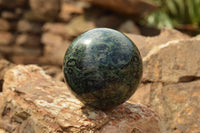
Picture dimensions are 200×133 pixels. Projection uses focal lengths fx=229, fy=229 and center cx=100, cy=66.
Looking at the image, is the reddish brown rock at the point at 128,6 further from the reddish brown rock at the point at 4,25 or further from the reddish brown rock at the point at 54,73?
the reddish brown rock at the point at 4,25

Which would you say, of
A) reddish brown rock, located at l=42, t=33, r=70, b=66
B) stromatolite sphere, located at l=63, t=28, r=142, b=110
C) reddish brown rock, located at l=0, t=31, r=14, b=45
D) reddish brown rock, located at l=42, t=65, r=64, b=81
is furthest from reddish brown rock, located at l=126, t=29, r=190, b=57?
reddish brown rock, located at l=0, t=31, r=14, b=45

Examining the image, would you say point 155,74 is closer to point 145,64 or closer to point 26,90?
point 145,64

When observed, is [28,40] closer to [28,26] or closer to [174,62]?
[28,26]

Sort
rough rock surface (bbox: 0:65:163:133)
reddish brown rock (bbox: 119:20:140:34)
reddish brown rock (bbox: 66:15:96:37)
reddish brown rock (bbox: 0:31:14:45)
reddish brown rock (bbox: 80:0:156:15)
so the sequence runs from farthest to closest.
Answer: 1. reddish brown rock (bbox: 0:31:14:45)
2. reddish brown rock (bbox: 66:15:96:37)
3. reddish brown rock (bbox: 119:20:140:34)
4. reddish brown rock (bbox: 80:0:156:15)
5. rough rock surface (bbox: 0:65:163:133)

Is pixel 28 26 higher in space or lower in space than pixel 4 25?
lower

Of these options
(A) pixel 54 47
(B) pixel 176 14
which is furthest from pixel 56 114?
(B) pixel 176 14

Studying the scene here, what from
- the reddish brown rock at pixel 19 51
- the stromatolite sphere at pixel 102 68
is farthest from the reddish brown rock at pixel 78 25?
the stromatolite sphere at pixel 102 68

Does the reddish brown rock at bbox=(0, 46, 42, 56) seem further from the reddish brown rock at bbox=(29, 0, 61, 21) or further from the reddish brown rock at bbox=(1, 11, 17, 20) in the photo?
the reddish brown rock at bbox=(29, 0, 61, 21)

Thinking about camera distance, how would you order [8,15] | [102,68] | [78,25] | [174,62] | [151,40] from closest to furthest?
[102,68] < [174,62] < [151,40] < [78,25] < [8,15]
